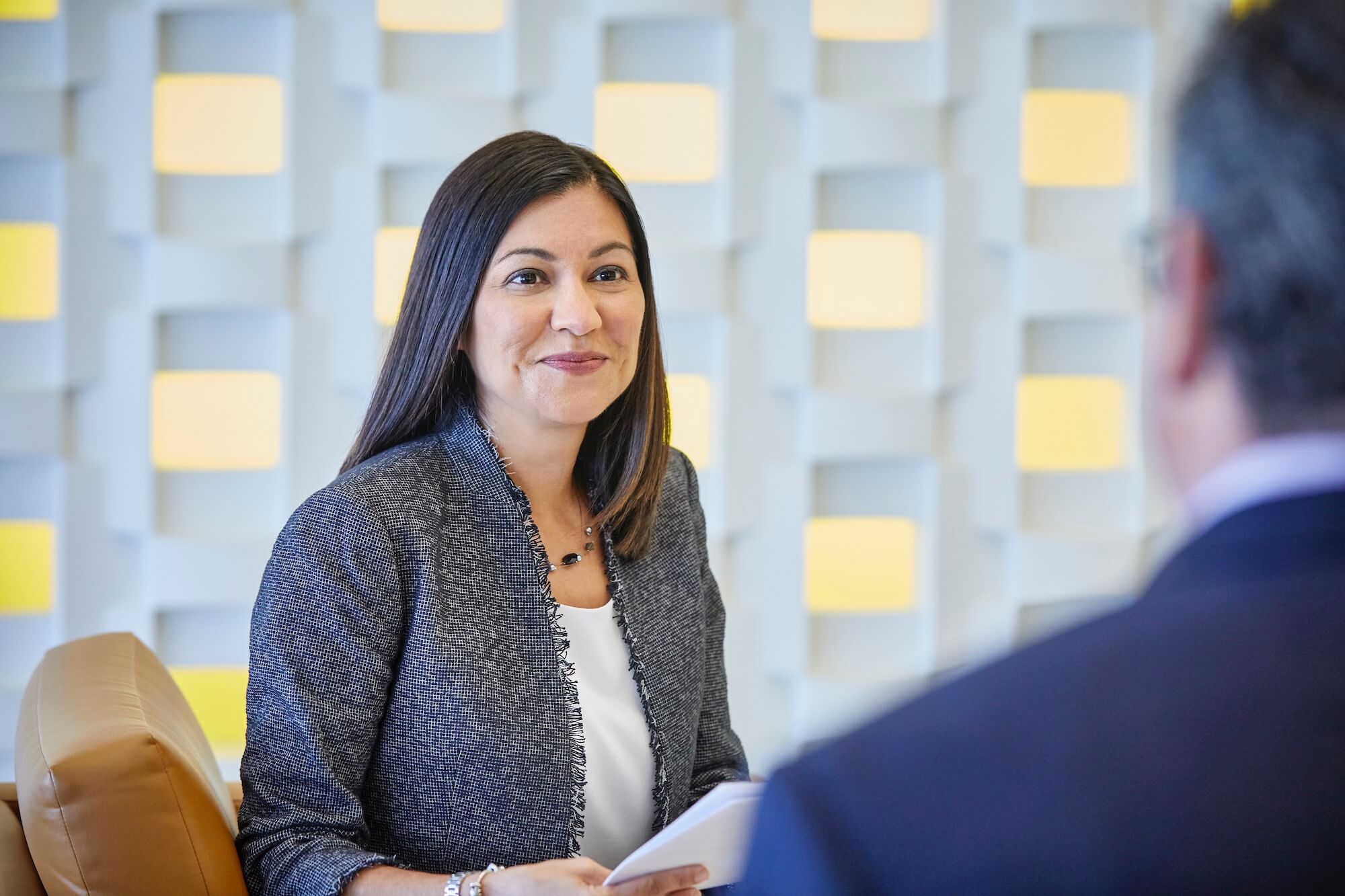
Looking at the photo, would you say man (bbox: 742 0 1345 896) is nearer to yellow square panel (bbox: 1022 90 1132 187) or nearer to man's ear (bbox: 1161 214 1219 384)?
man's ear (bbox: 1161 214 1219 384)

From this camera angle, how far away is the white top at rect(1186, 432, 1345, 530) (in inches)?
19.9

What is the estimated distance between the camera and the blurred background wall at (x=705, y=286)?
2684mm

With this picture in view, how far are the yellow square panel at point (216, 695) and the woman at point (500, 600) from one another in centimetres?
135

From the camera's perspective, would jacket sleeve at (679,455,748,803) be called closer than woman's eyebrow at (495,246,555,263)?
No

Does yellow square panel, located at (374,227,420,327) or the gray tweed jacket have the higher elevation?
yellow square panel, located at (374,227,420,327)

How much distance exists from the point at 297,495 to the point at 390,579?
1358 mm

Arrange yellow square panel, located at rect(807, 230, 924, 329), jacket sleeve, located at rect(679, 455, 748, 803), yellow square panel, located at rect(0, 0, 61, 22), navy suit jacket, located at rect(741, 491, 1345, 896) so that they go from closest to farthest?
navy suit jacket, located at rect(741, 491, 1345, 896) < jacket sleeve, located at rect(679, 455, 748, 803) < yellow square panel, located at rect(0, 0, 61, 22) < yellow square panel, located at rect(807, 230, 924, 329)

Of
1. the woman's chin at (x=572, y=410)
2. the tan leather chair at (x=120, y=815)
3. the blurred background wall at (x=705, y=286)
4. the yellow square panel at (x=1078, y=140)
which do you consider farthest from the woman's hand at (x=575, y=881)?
the yellow square panel at (x=1078, y=140)

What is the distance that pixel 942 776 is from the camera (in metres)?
0.47

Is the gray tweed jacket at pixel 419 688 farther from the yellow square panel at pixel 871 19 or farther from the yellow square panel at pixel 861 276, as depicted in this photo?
the yellow square panel at pixel 871 19

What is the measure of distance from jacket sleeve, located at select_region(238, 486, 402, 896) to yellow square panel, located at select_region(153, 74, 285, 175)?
1524 mm

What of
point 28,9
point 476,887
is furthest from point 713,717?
point 28,9

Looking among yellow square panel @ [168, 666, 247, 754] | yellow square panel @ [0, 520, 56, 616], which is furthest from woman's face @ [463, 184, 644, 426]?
yellow square panel @ [0, 520, 56, 616]

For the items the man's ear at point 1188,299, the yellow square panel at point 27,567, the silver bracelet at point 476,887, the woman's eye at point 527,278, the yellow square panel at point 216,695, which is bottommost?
the yellow square panel at point 216,695
